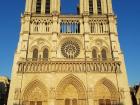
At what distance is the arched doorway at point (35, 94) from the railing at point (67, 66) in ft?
7.01

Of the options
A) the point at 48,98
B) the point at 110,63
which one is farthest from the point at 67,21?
the point at 48,98

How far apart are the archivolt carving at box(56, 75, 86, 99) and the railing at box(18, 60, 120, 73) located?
1.21m

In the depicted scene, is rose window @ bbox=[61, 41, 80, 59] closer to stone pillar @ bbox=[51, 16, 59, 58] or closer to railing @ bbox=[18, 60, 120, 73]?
stone pillar @ bbox=[51, 16, 59, 58]

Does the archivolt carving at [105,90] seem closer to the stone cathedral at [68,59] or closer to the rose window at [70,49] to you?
the stone cathedral at [68,59]

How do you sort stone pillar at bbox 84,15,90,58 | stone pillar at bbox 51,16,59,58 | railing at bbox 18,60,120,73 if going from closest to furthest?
railing at bbox 18,60,120,73 < stone pillar at bbox 51,16,59,58 < stone pillar at bbox 84,15,90,58

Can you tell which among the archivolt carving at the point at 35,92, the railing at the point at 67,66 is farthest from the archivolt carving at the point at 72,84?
the archivolt carving at the point at 35,92

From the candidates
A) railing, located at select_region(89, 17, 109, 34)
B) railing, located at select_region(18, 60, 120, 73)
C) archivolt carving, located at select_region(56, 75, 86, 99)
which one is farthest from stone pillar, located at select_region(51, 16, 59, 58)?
railing, located at select_region(89, 17, 109, 34)

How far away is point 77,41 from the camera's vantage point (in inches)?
1362

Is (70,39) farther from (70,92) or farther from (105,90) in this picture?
(105,90)

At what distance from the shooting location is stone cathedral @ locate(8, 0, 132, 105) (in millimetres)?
30141

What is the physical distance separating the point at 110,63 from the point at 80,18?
9.84 m

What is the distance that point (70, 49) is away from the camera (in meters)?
34.2

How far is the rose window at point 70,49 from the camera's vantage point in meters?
33.6

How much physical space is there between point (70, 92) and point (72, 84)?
125 centimetres
